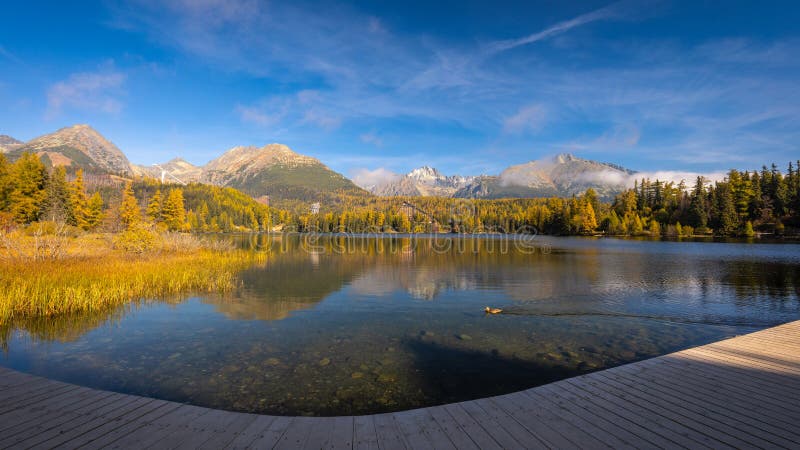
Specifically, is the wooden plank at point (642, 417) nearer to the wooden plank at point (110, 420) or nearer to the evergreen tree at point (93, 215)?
the wooden plank at point (110, 420)

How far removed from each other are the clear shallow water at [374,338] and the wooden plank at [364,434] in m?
3.03

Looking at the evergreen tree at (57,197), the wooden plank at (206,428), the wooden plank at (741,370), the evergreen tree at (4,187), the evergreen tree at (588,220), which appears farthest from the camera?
the evergreen tree at (588,220)

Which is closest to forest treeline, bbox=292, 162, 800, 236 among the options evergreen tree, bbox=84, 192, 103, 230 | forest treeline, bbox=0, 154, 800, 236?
forest treeline, bbox=0, 154, 800, 236

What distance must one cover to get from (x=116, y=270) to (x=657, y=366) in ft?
104

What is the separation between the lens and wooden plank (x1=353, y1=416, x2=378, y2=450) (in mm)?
6004

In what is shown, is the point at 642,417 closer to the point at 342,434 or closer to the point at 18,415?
the point at 342,434

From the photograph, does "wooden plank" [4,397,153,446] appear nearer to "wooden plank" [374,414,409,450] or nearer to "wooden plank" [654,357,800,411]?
"wooden plank" [374,414,409,450]

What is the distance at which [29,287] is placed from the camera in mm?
19109

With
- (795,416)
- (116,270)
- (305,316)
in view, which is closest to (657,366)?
(795,416)

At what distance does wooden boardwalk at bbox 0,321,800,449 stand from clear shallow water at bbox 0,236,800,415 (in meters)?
2.84

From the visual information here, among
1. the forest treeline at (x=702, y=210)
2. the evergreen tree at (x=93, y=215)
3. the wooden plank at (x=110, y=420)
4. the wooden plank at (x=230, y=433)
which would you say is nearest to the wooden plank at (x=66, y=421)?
the wooden plank at (x=110, y=420)

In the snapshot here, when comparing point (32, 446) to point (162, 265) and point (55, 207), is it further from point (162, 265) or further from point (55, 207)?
point (55, 207)

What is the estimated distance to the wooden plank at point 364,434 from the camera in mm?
6004

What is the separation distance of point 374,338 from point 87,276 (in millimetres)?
19554
